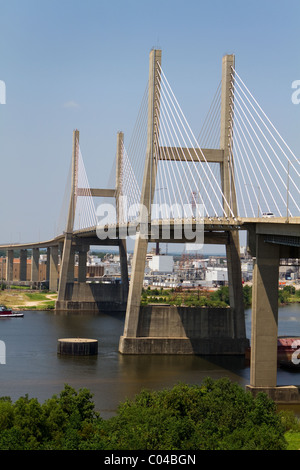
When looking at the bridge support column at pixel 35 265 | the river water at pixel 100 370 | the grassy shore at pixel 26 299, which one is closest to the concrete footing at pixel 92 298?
the grassy shore at pixel 26 299

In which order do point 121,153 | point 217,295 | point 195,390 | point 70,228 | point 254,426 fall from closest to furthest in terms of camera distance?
point 254,426
point 195,390
point 121,153
point 70,228
point 217,295

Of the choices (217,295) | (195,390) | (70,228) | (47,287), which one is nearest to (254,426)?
(195,390)

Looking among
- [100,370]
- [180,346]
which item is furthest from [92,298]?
[100,370]

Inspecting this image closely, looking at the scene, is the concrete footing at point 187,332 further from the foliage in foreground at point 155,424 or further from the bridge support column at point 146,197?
the foliage in foreground at point 155,424

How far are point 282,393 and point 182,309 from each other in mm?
12194

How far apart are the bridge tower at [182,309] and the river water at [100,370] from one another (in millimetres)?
1101

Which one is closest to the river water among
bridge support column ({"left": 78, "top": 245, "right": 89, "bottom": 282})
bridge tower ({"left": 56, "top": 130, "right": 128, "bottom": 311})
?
bridge tower ({"left": 56, "top": 130, "right": 128, "bottom": 311})

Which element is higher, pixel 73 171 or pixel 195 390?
pixel 73 171

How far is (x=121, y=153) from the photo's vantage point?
2532 inches

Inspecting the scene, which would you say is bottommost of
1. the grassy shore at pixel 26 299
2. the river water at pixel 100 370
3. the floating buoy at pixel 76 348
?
the river water at pixel 100 370

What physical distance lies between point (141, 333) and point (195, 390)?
54.7 ft

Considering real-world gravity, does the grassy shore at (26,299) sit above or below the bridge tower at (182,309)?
below

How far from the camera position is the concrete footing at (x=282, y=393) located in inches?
1168
